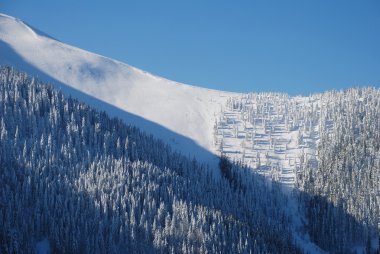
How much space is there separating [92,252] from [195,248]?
2866 centimetres

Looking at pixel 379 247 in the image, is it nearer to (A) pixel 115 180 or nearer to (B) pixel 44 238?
(A) pixel 115 180

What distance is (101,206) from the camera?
6230 inches

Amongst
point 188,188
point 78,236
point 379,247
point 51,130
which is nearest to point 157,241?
point 78,236

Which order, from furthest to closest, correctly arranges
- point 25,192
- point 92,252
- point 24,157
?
1. point 24,157
2. point 25,192
3. point 92,252

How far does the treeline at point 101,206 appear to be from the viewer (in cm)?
14212

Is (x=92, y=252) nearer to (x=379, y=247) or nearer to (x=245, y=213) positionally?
(x=245, y=213)

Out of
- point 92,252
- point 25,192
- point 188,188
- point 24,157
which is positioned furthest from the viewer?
point 188,188

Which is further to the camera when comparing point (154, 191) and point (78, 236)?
point (154, 191)

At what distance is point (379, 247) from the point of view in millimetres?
196250

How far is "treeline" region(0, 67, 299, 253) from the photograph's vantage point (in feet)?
466

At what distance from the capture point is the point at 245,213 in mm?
193875

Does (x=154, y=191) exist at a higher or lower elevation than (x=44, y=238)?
higher

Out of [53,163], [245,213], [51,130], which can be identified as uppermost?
[51,130]

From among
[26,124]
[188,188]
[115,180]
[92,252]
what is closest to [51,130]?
[26,124]
